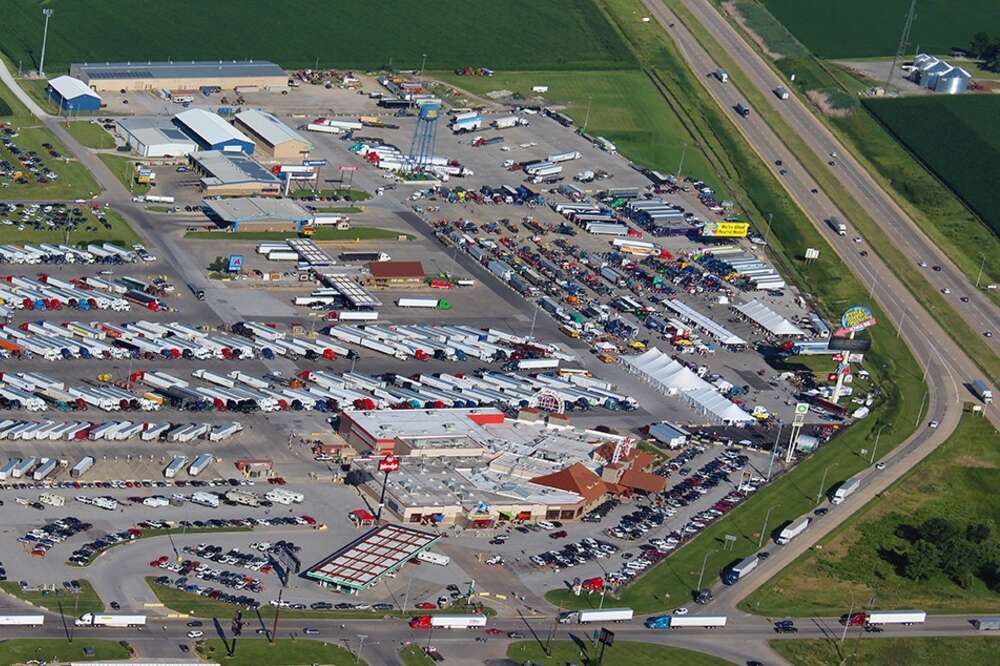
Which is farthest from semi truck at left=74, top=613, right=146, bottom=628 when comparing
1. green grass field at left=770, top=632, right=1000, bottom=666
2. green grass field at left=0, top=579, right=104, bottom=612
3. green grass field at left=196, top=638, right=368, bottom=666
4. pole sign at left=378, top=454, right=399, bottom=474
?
green grass field at left=770, top=632, right=1000, bottom=666

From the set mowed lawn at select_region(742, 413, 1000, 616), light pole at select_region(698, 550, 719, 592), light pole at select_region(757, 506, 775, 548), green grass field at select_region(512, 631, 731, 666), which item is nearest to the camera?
green grass field at select_region(512, 631, 731, 666)

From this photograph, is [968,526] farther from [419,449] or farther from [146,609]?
[146,609]

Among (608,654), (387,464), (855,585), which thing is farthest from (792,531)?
(387,464)

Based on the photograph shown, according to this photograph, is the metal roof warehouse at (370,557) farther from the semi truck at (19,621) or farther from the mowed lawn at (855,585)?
the mowed lawn at (855,585)

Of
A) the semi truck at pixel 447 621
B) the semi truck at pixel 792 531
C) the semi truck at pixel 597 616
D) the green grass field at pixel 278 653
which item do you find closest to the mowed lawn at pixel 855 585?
the semi truck at pixel 792 531

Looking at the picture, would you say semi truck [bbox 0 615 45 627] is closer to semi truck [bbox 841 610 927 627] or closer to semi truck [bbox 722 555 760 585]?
semi truck [bbox 722 555 760 585]

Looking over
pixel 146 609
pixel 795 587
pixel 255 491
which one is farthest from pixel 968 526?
pixel 146 609
